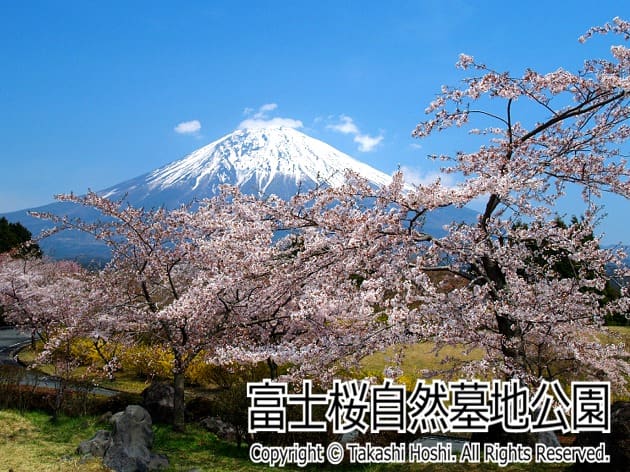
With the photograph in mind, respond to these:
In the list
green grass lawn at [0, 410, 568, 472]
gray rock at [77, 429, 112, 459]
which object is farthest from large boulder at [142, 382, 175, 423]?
gray rock at [77, 429, 112, 459]

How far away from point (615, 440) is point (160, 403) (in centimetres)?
879

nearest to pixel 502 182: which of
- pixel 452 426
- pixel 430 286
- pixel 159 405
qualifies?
pixel 430 286

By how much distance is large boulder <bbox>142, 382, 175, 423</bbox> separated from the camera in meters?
11.3

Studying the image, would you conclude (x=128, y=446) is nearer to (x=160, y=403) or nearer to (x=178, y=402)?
(x=178, y=402)

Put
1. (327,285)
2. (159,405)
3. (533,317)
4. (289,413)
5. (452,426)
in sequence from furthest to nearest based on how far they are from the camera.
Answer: (159,405), (289,413), (327,285), (452,426), (533,317)

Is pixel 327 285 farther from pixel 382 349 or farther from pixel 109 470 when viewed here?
pixel 109 470

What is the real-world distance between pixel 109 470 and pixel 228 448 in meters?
2.42

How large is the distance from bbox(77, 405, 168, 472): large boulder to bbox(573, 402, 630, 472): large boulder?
5.86 m

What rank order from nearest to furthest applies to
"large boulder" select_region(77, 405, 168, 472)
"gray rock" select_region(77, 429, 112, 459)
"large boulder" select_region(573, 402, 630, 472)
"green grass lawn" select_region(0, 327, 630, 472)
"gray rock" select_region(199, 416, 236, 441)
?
"large boulder" select_region(573, 402, 630, 472), "green grass lawn" select_region(0, 327, 630, 472), "large boulder" select_region(77, 405, 168, 472), "gray rock" select_region(77, 429, 112, 459), "gray rock" select_region(199, 416, 236, 441)

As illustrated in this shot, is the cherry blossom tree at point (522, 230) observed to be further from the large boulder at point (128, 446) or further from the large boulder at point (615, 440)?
the large boulder at point (128, 446)

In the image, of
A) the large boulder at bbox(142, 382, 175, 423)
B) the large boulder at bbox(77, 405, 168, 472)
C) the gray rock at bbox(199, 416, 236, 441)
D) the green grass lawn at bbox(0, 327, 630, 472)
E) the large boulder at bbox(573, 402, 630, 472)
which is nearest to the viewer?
the large boulder at bbox(573, 402, 630, 472)

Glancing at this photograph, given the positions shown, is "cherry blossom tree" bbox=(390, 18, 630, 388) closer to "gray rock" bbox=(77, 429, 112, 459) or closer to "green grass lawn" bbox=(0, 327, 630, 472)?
"green grass lawn" bbox=(0, 327, 630, 472)

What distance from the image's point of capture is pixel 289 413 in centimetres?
783

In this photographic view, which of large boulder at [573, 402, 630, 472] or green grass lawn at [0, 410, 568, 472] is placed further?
green grass lawn at [0, 410, 568, 472]
